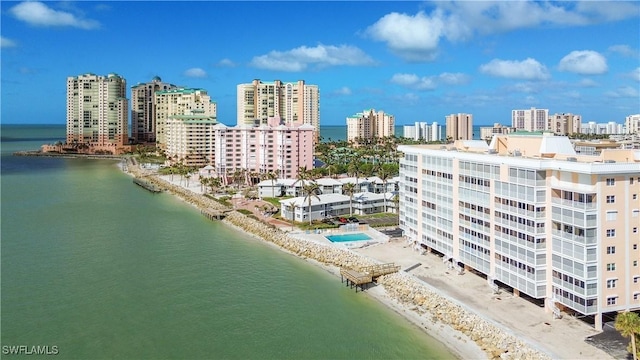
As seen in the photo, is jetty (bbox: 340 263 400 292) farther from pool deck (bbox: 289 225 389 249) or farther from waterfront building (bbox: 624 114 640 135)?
A: waterfront building (bbox: 624 114 640 135)

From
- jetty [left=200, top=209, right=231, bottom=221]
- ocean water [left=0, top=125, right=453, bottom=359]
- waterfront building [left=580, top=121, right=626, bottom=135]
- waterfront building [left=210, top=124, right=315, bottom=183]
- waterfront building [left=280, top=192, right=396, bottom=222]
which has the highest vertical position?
waterfront building [left=580, top=121, right=626, bottom=135]

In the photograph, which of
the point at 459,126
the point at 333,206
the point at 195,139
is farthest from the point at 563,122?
the point at 333,206

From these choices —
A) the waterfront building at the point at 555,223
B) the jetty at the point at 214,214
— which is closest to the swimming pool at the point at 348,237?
the waterfront building at the point at 555,223

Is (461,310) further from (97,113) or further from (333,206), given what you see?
(97,113)

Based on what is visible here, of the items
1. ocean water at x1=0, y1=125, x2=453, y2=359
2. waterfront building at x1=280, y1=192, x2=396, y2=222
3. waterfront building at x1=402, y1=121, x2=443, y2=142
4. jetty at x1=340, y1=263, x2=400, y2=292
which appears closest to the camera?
ocean water at x1=0, y1=125, x2=453, y2=359

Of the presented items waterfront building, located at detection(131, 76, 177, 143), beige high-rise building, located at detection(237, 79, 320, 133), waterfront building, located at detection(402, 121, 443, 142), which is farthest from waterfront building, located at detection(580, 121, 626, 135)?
waterfront building, located at detection(131, 76, 177, 143)

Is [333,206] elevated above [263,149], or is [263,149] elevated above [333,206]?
[263,149]

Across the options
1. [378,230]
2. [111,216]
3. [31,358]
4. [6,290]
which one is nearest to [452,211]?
[378,230]
